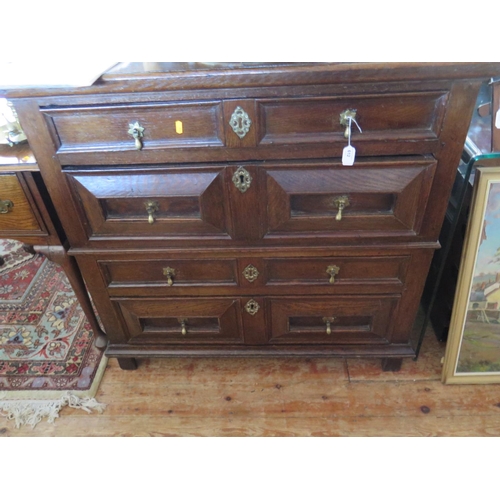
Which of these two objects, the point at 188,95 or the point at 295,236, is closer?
the point at 188,95

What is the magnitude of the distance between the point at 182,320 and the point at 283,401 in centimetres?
43

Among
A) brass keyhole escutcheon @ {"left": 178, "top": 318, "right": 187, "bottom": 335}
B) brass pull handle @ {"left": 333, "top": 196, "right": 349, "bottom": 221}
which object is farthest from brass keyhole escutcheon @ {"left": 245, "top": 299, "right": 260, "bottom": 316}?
brass pull handle @ {"left": 333, "top": 196, "right": 349, "bottom": 221}

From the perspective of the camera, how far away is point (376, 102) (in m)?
0.93

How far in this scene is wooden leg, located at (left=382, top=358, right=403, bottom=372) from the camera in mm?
1438

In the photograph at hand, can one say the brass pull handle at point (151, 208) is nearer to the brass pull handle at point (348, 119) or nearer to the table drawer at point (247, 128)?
the table drawer at point (247, 128)

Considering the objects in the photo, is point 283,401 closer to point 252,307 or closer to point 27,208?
point 252,307

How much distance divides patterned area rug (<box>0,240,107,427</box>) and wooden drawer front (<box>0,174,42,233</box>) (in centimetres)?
59

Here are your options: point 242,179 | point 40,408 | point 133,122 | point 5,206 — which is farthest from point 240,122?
point 40,408

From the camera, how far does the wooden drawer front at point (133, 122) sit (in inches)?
37.6

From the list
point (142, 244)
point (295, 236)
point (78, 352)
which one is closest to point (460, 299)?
point (295, 236)

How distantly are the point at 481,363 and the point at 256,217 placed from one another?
903mm

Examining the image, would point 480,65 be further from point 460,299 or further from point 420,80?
point 460,299

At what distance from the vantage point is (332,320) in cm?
133
